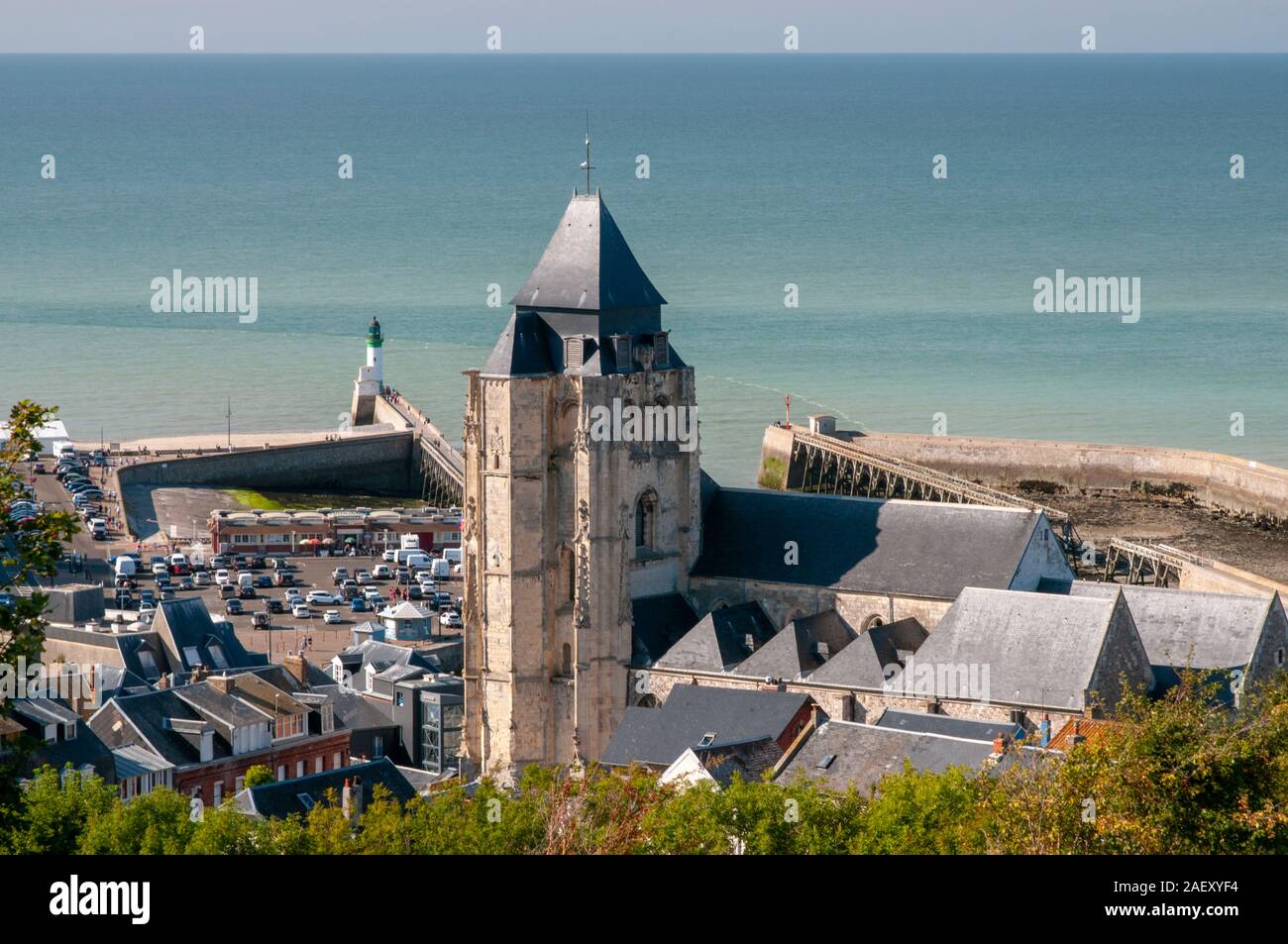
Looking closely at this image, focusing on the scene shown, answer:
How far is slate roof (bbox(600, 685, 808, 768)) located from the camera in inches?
1818

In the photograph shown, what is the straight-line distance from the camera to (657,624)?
51.7 meters

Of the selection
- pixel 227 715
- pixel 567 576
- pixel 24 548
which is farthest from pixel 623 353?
pixel 24 548

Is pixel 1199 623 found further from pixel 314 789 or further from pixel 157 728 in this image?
pixel 157 728

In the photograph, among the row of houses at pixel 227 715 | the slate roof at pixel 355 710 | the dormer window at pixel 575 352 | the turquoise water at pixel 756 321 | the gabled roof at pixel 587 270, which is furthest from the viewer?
the turquoise water at pixel 756 321

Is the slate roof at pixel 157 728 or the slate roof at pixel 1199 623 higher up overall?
the slate roof at pixel 1199 623

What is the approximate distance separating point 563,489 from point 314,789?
929 centimetres

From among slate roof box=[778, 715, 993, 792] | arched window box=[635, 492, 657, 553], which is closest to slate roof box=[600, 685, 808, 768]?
slate roof box=[778, 715, 993, 792]

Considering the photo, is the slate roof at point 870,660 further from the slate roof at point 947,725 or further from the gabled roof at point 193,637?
the gabled roof at point 193,637

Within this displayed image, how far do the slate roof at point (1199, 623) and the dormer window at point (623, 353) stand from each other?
9328 millimetres

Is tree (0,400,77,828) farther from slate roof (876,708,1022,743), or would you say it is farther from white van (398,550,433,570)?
white van (398,550,433,570)

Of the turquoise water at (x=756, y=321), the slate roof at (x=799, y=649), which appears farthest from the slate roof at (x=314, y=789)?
the turquoise water at (x=756, y=321)

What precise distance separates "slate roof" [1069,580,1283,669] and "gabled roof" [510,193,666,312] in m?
10.1

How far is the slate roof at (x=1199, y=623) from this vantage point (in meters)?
47.7
